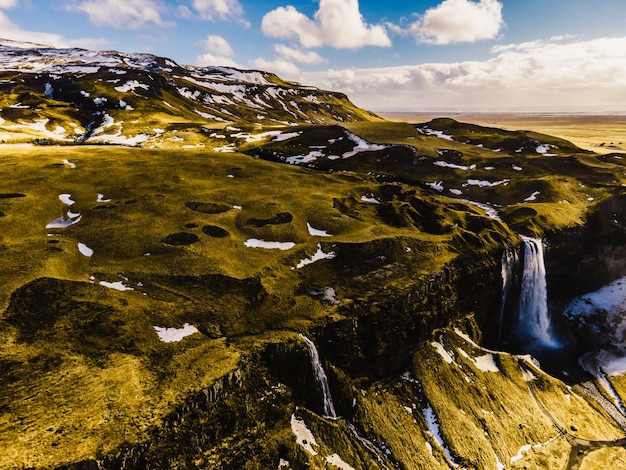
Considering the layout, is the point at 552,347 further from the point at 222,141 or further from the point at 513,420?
the point at 222,141

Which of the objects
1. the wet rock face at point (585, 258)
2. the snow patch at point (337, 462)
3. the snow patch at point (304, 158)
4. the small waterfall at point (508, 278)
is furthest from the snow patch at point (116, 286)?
the snow patch at point (304, 158)

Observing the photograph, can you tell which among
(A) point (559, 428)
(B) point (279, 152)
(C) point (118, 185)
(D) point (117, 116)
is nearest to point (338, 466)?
(A) point (559, 428)

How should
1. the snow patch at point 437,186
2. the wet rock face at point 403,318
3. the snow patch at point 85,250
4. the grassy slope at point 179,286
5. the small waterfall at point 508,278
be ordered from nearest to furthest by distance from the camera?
the grassy slope at point 179,286 → the wet rock face at point 403,318 → the snow patch at point 85,250 → the small waterfall at point 508,278 → the snow patch at point 437,186

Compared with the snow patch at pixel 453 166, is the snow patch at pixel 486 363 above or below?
below

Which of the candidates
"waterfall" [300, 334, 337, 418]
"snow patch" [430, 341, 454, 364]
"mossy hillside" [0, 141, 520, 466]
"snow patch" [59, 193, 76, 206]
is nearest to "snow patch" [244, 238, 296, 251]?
"mossy hillside" [0, 141, 520, 466]

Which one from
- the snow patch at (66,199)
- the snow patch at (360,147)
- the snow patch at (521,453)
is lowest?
the snow patch at (521,453)

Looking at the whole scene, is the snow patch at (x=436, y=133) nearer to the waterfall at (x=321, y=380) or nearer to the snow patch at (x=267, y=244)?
the snow patch at (x=267, y=244)

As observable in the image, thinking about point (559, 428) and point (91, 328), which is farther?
point (559, 428)
